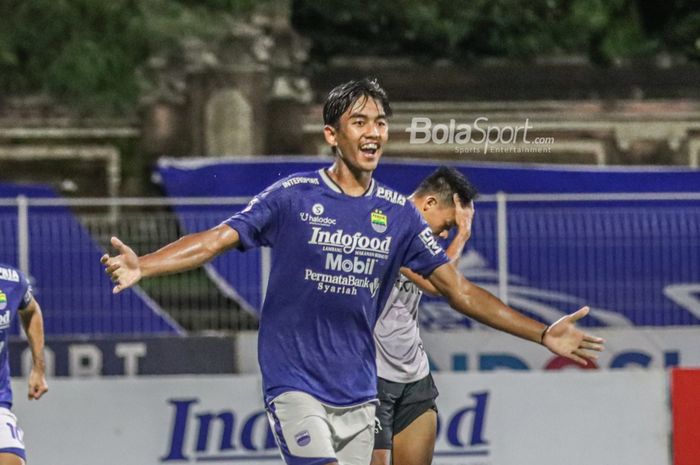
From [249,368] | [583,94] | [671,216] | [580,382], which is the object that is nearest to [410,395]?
[580,382]

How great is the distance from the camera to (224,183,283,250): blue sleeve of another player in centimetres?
550

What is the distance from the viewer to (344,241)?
18.5 feet

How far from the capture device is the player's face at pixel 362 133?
5.59 metres

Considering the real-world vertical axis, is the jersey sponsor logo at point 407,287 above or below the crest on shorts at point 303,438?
above

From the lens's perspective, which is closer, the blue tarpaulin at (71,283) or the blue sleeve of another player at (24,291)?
the blue sleeve of another player at (24,291)

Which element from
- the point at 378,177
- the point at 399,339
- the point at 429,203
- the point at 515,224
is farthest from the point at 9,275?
the point at 378,177

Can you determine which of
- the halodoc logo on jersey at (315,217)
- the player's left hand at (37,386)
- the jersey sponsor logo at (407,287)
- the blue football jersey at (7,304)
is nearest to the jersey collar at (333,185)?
the halodoc logo on jersey at (315,217)

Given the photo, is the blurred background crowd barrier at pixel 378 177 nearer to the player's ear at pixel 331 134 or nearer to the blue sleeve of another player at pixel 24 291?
the blue sleeve of another player at pixel 24 291

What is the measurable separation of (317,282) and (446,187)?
212 cm

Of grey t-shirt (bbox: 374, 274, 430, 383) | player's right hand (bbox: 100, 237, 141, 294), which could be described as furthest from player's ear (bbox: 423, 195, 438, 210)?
player's right hand (bbox: 100, 237, 141, 294)

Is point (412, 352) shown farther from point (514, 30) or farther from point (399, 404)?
point (514, 30)

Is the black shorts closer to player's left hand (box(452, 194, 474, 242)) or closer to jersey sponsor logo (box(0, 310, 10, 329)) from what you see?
player's left hand (box(452, 194, 474, 242))

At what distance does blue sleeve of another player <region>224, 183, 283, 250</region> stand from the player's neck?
234 millimetres

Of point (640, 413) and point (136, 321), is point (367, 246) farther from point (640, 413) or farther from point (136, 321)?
point (136, 321)
